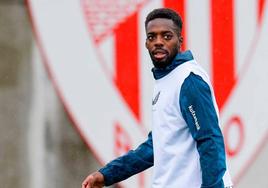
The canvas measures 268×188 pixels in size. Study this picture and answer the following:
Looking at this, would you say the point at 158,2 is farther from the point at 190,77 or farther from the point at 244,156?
the point at 190,77

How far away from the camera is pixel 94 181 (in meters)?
2.78

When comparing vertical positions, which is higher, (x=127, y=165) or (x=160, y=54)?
(x=160, y=54)

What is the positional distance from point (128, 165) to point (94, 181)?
13cm

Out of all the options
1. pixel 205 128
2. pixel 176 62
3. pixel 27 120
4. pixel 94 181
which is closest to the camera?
pixel 205 128

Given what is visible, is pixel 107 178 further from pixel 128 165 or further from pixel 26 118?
pixel 26 118

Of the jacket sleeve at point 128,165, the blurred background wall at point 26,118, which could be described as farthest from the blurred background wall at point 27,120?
the jacket sleeve at point 128,165

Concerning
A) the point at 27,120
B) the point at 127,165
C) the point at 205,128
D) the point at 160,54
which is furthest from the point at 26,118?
the point at 205,128

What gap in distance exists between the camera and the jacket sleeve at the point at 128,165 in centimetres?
282

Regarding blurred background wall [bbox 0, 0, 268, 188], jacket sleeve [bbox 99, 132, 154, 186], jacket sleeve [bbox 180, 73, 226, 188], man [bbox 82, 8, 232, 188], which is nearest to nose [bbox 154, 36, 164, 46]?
man [bbox 82, 8, 232, 188]

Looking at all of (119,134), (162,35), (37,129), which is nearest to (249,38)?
(119,134)

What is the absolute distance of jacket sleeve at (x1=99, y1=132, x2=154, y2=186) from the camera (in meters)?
2.82

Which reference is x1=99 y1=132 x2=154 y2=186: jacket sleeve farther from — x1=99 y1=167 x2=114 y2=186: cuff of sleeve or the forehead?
the forehead

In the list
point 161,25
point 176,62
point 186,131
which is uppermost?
point 161,25

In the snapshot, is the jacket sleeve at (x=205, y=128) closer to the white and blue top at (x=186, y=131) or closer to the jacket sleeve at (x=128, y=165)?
the white and blue top at (x=186, y=131)
